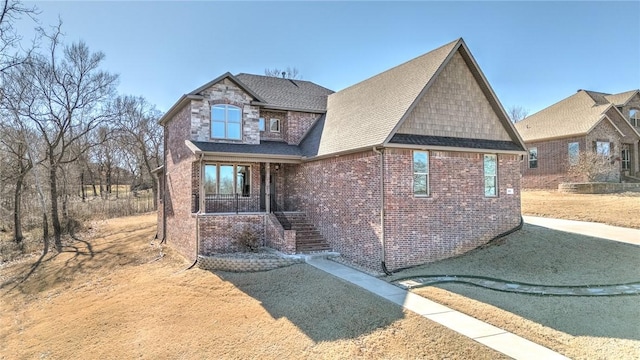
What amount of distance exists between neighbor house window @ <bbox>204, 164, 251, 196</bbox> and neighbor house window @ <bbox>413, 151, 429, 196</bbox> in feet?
25.1

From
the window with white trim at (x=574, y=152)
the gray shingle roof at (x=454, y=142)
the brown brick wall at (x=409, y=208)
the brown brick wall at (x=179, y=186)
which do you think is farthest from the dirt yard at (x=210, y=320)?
the window with white trim at (x=574, y=152)

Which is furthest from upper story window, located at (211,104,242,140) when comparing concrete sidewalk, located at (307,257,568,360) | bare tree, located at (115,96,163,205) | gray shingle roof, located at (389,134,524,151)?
bare tree, located at (115,96,163,205)

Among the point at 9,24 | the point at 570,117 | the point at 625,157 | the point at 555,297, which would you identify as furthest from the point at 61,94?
the point at 625,157

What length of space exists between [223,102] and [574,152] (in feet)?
73.4

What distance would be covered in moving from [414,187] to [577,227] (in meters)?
7.72

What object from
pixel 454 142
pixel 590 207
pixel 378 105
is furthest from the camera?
pixel 590 207

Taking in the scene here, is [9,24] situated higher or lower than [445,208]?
higher

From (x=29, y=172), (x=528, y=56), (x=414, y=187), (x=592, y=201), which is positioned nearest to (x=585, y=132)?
(x=592, y=201)

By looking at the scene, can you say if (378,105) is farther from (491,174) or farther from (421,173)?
(491,174)

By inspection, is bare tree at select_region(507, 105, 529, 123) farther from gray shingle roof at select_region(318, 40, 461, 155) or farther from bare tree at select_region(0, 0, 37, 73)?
bare tree at select_region(0, 0, 37, 73)

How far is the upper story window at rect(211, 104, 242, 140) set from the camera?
52.9ft

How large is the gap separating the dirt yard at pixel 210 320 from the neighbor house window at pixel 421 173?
166 inches

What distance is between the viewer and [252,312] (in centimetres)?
945

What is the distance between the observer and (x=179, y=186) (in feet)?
56.7
